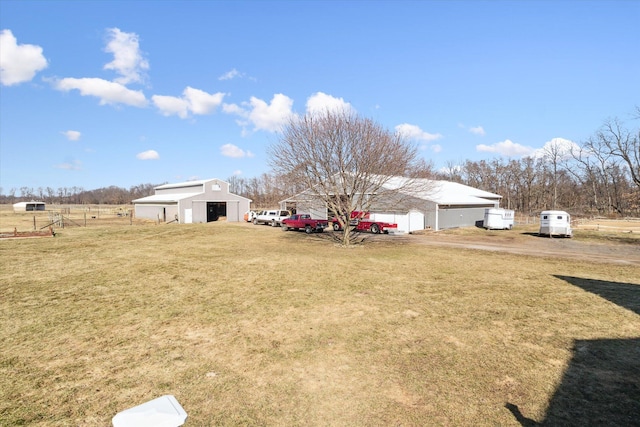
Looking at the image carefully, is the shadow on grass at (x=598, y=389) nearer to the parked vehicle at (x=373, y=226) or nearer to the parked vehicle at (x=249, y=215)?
→ the parked vehicle at (x=373, y=226)

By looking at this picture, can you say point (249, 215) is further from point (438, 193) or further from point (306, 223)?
point (438, 193)

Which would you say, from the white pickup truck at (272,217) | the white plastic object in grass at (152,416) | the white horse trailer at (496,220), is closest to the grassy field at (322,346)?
the white plastic object in grass at (152,416)

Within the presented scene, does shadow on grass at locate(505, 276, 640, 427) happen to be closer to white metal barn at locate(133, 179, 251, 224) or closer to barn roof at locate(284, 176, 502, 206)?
barn roof at locate(284, 176, 502, 206)

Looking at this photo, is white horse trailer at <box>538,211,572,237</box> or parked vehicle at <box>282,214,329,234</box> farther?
parked vehicle at <box>282,214,329,234</box>

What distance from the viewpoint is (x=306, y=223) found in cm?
2961

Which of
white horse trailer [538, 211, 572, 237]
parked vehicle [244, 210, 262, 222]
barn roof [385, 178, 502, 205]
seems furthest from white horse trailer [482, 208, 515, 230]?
parked vehicle [244, 210, 262, 222]

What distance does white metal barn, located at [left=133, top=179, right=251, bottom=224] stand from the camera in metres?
40.8

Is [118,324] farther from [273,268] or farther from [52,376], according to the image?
[273,268]

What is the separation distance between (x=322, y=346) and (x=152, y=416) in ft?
15.6

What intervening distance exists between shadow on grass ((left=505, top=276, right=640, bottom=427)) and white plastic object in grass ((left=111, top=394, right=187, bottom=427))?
4.35m

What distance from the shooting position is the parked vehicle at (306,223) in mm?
29281

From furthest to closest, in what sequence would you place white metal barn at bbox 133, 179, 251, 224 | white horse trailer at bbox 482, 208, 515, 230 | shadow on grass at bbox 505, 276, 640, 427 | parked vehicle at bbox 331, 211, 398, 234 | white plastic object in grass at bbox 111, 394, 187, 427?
white metal barn at bbox 133, 179, 251, 224 → white horse trailer at bbox 482, 208, 515, 230 → parked vehicle at bbox 331, 211, 398, 234 → shadow on grass at bbox 505, 276, 640, 427 → white plastic object in grass at bbox 111, 394, 187, 427

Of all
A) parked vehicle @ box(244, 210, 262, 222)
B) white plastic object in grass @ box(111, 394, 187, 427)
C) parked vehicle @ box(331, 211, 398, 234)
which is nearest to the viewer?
white plastic object in grass @ box(111, 394, 187, 427)

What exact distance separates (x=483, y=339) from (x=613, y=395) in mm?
2179
